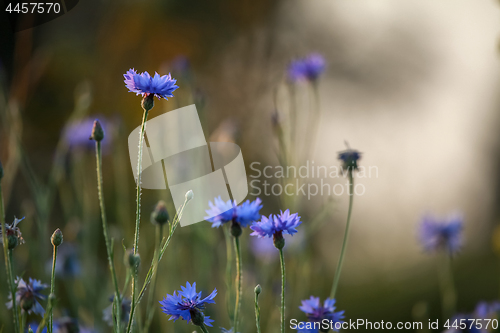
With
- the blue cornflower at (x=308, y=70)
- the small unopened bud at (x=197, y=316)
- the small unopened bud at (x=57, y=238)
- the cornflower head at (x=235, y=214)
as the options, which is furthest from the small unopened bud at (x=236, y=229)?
the blue cornflower at (x=308, y=70)

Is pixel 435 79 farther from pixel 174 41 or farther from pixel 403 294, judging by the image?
pixel 174 41

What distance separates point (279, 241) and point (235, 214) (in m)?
0.07

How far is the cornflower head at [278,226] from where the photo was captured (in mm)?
582

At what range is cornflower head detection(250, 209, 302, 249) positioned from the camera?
A: 0.58m

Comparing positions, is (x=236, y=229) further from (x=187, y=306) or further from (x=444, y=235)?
(x=444, y=235)

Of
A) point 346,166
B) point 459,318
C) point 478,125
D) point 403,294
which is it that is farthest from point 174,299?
point 478,125

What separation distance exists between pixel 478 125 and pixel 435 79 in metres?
0.66

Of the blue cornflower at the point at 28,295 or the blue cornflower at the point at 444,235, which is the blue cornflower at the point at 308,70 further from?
the blue cornflower at the point at 28,295

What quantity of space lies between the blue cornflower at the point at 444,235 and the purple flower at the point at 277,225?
2.85ft

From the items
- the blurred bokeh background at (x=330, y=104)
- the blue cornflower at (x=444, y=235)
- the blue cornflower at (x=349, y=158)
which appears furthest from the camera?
the blurred bokeh background at (x=330, y=104)

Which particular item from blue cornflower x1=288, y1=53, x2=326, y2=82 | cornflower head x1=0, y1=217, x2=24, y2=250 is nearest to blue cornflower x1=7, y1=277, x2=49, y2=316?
cornflower head x1=0, y1=217, x2=24, y2=250

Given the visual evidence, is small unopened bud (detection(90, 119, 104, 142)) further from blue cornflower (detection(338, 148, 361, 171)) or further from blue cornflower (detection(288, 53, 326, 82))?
blue cornflower (detection(288, 53, 326, 82))

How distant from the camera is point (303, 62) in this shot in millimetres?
1395

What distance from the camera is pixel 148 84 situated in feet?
1.96
